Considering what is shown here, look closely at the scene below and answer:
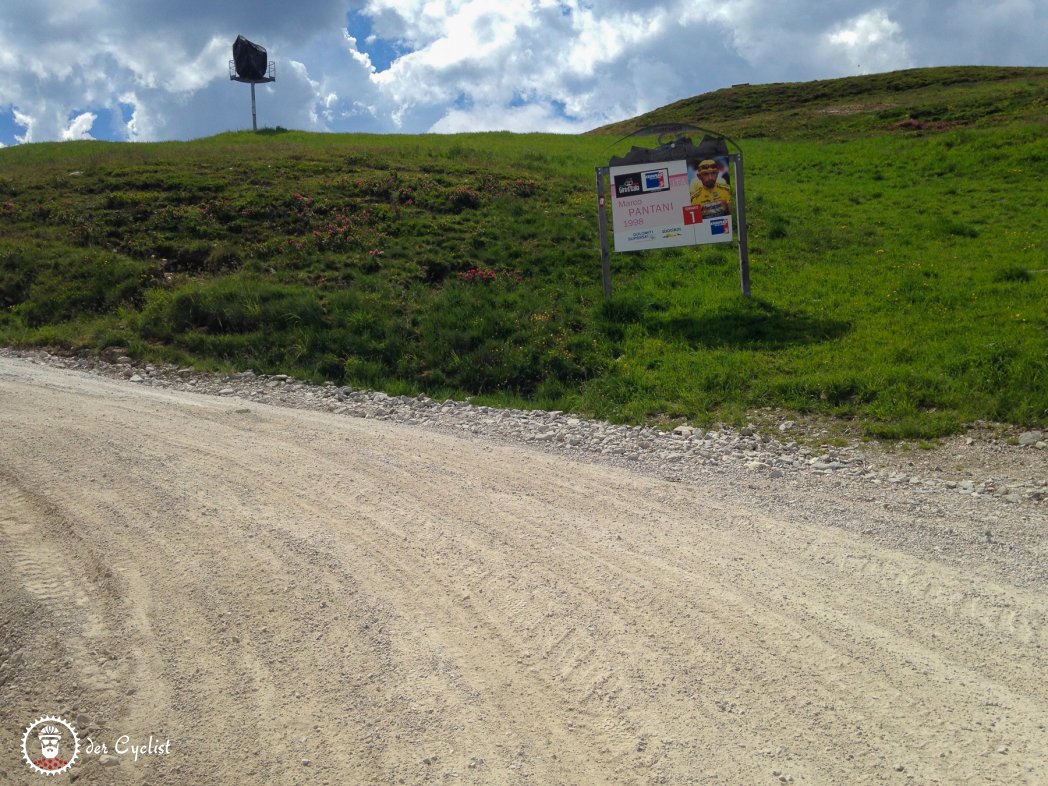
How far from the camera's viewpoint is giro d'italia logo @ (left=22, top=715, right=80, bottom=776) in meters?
3.59

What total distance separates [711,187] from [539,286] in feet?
12.9

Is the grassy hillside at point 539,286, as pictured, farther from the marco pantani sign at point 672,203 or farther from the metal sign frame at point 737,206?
the marco pantani sign at point 672,203

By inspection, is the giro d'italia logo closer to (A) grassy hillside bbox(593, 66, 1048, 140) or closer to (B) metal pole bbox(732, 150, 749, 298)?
(B) metal pole bbox(732, 150, 749, 298)

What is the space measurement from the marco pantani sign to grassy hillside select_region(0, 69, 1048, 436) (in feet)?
3.65

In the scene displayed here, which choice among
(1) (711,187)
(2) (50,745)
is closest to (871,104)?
(1) (711,187)

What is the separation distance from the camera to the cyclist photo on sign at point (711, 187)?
14086mm

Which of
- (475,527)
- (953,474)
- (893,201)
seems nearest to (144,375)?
(475,527)

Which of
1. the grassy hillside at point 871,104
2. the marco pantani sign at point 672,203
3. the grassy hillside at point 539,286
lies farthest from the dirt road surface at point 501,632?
the grassy hillside at point 871,104

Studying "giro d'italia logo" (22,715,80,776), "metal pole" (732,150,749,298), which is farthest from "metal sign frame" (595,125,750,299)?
"giro d'italia logo" (22,715,80,776)

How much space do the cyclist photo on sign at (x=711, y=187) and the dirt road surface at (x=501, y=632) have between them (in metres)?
8.43

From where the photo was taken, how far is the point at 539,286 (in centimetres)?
1556

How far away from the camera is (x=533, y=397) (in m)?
11.0

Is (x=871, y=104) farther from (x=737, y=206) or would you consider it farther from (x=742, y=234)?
(x=742, y=234)

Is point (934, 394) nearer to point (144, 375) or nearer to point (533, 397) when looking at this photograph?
point (533, 397)
